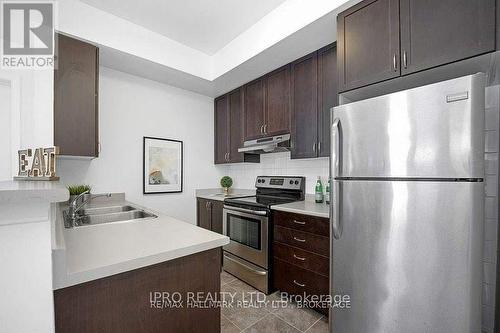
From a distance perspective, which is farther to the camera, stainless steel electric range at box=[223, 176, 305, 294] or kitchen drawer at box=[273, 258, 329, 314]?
stainless steel electric range at box=[223, 176, 305, 294]

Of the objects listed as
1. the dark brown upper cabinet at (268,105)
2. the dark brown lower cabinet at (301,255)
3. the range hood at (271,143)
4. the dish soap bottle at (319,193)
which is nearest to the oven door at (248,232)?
the dark brown lower cabinet at (301,255)

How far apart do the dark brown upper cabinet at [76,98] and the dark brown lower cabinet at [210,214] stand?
1.47 meters

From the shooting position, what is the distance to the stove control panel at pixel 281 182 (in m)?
2.71

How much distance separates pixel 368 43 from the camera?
1.59 meters

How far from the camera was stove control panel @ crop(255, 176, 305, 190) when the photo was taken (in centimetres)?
271

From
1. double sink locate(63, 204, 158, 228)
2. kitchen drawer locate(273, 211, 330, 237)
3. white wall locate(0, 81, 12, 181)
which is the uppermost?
white wall locate(0, 81, 12, 181)

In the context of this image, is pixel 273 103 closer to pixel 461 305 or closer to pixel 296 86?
pixel 296 86

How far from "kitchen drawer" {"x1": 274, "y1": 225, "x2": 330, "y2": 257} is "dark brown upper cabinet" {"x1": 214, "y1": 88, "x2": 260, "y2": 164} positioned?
1.24 metres

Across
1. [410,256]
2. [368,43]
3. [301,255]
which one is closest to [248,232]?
[301,255]

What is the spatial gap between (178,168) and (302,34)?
7.34 ft

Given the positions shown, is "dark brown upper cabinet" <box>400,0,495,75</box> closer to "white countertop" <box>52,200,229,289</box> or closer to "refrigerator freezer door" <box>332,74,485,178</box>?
"refrigerator freezer door" <box>332,74,485,178</box>

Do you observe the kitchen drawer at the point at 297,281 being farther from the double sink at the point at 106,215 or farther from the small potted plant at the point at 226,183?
the small potted plant at the point at 226,183

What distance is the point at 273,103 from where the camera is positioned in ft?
8.79

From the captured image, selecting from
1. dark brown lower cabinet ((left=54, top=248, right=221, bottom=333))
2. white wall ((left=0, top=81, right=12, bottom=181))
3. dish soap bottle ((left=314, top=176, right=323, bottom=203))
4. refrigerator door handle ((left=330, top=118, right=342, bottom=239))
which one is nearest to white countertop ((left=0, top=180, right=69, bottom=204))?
dark brown lower cabinet ((left=54, top=248, right=221, bottom=333))
